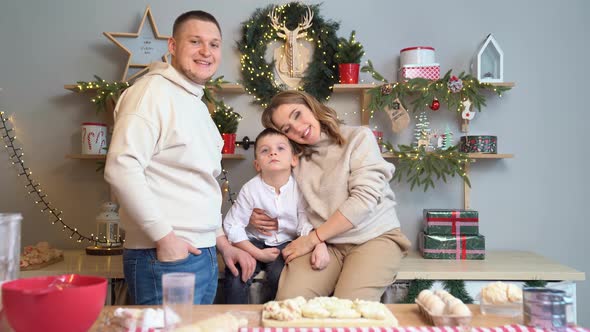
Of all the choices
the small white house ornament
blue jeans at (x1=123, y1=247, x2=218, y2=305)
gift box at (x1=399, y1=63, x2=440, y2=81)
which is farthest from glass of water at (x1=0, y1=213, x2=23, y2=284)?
the small white house ornament

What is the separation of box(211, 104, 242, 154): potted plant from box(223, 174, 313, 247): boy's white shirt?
1.68 feet

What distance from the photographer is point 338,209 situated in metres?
2.26

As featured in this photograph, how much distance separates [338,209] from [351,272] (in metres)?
0.26

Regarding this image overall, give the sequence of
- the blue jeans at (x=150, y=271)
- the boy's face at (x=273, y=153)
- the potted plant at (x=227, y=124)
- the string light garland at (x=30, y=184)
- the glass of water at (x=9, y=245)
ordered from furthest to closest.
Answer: the string light garland at (x=30, y=184) → the potted plant at (x=227, y=124) → the boy's face at (x=273, y=153) → the blue jeans at (x=150, y=271) → the glass of water at (x=9, y=245)

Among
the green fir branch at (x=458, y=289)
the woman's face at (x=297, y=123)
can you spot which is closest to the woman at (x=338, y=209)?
the woman's face at (x=297, y=123)

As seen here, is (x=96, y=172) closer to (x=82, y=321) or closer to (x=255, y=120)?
(x=255, y=120)

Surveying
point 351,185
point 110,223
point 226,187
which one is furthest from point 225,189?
point 351,185

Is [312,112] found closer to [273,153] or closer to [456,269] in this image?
[273,153]

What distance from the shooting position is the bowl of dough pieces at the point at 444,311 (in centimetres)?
119

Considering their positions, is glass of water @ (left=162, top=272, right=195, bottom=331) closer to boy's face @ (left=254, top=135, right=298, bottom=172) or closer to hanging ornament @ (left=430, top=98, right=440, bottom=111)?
boy's face @ (left=254, top=135, right=298, bottom=172)

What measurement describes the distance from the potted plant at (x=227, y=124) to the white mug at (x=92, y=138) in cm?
62

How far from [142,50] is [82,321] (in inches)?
90.6

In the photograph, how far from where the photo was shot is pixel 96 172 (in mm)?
3184

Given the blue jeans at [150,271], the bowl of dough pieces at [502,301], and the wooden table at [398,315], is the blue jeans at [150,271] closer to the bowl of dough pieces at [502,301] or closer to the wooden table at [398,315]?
the wooden table at [398,315]
